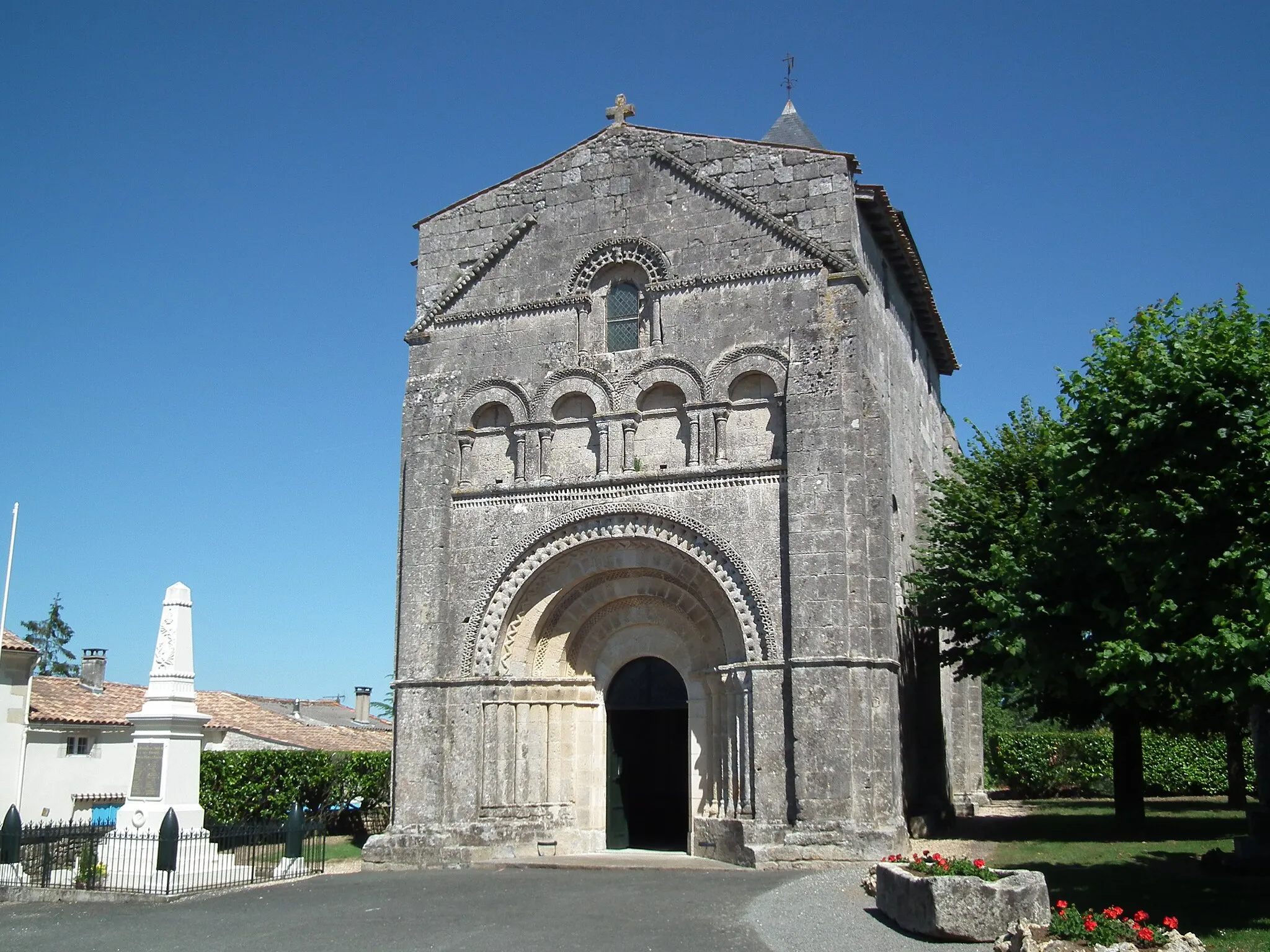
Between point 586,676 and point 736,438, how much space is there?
4.44 metres

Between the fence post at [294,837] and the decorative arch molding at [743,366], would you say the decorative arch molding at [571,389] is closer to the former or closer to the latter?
the decorative arch molding at [743,366]

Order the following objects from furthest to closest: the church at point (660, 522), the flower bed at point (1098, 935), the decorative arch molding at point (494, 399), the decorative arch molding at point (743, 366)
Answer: the decorative arch molding at point (494, 399)
the decorative arch molding at point (743, 366)
the church at point (660, 522)
the flower bed at point (1098, 935)

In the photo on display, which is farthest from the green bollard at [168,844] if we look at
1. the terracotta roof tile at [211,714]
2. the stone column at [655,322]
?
the terracotta roof tile at [211,714]

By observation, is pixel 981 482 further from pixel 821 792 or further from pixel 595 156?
pixel 595 156

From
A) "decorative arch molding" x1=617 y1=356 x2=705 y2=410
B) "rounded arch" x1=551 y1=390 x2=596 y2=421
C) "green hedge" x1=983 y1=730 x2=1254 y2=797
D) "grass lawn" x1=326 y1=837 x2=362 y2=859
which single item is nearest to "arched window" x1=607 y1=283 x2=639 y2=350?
"decorative arch molding" x1=617 y1=356 x2=705 y2=410

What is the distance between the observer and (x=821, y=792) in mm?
14820

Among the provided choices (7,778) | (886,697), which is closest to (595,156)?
(886,697)

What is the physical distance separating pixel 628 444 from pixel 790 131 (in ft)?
37.5

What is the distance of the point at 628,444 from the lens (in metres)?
17.1

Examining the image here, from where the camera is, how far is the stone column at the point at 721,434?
1656 cm

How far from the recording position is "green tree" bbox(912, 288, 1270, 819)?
416 inches

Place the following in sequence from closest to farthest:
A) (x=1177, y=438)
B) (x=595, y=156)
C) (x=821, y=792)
Answer: (x=1177, y=438) → (x=821, y=792) → (x=595, y=156)

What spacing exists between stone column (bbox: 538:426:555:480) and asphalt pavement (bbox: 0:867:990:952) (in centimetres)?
594

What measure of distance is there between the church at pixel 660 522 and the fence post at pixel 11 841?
4711mm
